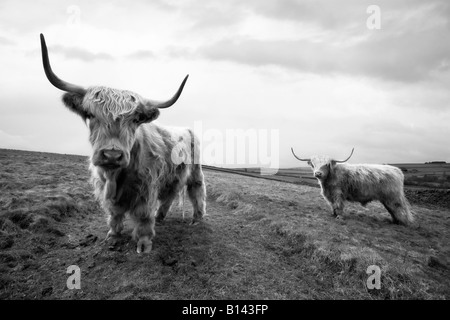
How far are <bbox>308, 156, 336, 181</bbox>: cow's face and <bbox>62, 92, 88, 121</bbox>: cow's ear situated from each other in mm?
7142

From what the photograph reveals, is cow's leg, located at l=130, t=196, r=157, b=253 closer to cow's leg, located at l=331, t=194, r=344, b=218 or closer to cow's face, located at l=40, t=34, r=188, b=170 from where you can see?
cow's face, located at l=40, t=34, r=188, b=170

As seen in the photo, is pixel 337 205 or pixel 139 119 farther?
pixel 337 205

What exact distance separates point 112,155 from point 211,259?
226 cm

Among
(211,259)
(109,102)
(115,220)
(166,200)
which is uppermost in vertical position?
(109,102)

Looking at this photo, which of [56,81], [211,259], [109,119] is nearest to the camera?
[109,119]

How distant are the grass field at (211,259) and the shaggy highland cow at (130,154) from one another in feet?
1.96

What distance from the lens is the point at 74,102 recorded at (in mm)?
3441

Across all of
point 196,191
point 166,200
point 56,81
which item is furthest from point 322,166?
point 56,81

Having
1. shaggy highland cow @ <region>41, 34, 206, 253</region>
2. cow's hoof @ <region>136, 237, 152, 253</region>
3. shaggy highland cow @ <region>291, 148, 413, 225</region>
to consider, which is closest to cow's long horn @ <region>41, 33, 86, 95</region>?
shaggy highland cow @ <region>41, 34, 206, 253</region>

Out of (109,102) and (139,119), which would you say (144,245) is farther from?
(109,102)

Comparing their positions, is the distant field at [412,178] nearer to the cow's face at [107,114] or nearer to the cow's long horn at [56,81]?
the cow's face at [107,114]

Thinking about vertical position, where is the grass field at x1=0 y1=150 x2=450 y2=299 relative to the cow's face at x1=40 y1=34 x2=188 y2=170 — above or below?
below

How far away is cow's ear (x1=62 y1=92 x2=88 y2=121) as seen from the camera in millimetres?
3430
